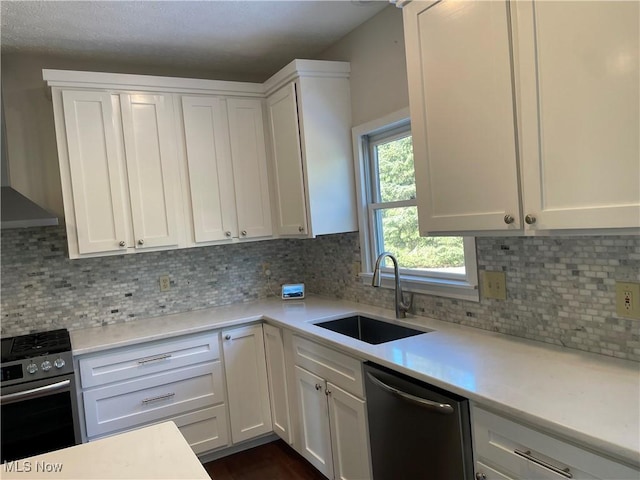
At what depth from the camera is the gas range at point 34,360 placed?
220 centimetres

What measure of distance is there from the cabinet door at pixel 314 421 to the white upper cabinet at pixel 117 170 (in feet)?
3.87

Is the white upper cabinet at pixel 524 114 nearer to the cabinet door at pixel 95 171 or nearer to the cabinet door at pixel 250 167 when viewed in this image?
the cabinet door at pixel 250 167

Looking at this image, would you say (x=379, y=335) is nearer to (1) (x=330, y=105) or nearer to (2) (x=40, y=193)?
(1) (x=330, y=105)

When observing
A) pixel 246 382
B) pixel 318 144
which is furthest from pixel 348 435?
pixel 318 144

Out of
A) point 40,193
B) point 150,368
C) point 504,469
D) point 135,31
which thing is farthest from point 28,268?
point 504,469

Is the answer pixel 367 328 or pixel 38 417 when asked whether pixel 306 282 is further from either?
pixel 38 417

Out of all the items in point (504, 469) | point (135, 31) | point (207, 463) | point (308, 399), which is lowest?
point (207, 463)

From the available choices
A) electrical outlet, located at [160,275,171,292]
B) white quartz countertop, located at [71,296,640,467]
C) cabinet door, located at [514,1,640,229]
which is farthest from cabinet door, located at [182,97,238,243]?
cabinet door, located at [514,1,640,229]

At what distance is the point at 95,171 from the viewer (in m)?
2.65

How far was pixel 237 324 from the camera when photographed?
2775mm

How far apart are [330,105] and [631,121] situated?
183 cm

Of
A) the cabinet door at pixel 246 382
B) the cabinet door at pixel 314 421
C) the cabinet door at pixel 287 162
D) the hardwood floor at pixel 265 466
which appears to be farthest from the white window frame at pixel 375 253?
the hardwood floor at pixel 265 466

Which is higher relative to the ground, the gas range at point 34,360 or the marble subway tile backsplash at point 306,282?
the marble subway tile backsplash at point 306,282

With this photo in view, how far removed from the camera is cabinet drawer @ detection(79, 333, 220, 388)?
2.45 m
